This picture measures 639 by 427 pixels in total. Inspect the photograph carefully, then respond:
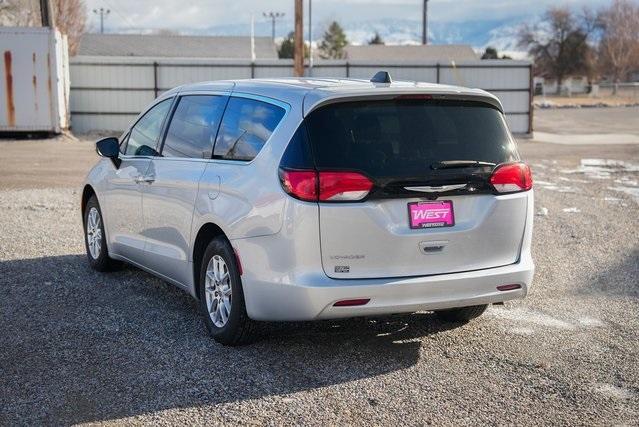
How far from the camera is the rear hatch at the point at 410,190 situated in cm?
532

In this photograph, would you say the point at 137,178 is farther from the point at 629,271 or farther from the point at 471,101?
the point at 629,271

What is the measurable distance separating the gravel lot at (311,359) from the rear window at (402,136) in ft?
4.11

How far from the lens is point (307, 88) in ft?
18.9

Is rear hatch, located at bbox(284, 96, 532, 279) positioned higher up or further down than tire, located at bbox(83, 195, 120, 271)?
higher up

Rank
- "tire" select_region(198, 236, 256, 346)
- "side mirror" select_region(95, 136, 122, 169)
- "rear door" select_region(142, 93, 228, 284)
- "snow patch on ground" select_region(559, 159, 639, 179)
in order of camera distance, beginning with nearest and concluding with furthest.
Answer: "tire" select_region(198, 236, 256, 346)
"rear door" select_region(142, 93, 228, 284)
"side mirror" select_region(95, 136, 122, 169)
"snow patch on ground" select_region(559, 159, 639, 179)

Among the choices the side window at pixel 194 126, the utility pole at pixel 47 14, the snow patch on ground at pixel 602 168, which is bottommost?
the snow patch on ground at pixel 602 168

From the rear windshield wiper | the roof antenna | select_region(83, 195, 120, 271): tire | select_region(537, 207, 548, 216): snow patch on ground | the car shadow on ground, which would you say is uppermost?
the roof antenna

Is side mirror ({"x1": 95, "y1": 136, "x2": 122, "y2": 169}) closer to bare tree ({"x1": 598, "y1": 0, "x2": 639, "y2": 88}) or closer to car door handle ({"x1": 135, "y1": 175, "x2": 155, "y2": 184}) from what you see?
car door handle ({"x1": 135, "y1": 175, "x2": 155, "y2": 184})

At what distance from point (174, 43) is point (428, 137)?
199 ft

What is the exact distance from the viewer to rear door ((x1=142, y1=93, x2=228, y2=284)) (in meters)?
6.38

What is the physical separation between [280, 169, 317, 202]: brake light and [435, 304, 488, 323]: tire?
1796mm

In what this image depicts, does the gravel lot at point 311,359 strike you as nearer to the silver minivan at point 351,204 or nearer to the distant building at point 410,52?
the silver minivan at point 351,204

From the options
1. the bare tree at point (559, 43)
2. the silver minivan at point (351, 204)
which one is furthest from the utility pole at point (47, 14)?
the bare tree at point (559, 43)

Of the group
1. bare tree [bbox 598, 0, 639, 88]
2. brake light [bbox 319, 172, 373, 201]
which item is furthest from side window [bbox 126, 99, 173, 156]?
bare tree [bbox 598, 0, 639, 88]
